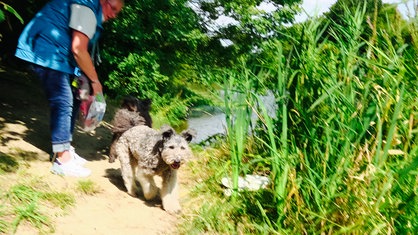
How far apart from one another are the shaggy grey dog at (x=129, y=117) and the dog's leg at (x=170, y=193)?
3.15 ft

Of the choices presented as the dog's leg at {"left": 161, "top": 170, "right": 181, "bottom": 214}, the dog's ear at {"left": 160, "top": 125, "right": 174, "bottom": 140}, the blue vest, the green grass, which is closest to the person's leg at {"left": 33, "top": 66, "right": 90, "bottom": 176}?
the blue vest

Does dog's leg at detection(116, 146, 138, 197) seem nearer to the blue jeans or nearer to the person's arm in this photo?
the blue jeans

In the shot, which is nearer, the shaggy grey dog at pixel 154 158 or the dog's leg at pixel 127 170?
the shaggy grey dog at pixel 154 158

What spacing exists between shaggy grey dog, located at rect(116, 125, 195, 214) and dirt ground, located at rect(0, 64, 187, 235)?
144mm

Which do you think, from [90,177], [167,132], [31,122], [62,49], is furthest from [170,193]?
[31,122]

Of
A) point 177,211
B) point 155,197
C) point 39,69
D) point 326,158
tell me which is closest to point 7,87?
point 39,69

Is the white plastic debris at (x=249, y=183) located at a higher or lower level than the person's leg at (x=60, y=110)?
lower

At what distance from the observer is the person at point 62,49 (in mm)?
3869

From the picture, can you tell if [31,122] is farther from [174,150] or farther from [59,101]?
[174,150]

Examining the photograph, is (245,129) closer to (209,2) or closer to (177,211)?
(177,211)

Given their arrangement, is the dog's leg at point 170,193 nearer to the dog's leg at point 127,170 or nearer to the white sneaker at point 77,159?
the dog's leg at point 127,170

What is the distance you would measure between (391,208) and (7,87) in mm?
6298

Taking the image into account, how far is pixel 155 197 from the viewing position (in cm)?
447

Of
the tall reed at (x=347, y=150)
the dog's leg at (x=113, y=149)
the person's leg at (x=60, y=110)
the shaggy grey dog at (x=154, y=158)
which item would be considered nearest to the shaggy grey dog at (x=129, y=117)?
the dog's leg at (x=113, y=149)
